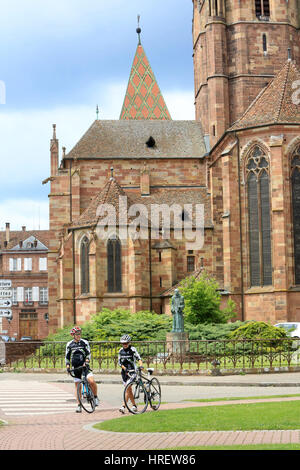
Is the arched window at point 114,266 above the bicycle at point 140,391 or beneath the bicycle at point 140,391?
above

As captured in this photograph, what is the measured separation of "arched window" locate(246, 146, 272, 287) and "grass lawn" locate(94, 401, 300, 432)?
93.3 ft

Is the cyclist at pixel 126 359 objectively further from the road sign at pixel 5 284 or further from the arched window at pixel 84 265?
the arched window at pixel 84 265

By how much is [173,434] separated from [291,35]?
148 ft

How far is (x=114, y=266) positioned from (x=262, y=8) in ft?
70.5

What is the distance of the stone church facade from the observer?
42906 millimetres

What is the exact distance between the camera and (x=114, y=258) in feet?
150

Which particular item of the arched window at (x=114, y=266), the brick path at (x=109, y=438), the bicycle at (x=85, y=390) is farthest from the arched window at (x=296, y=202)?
the brick path at (x=109, y=438)

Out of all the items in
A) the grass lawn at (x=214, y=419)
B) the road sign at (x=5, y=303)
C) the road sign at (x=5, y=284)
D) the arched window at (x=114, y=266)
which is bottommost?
the grass lawn at (x=214, y=419)

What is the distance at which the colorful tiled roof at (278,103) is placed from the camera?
1716 inches

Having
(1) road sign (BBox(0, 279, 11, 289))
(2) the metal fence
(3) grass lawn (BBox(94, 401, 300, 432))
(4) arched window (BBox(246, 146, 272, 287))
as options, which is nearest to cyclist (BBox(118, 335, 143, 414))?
(3) grass lawn (BBox(94, 401, 300, 432))

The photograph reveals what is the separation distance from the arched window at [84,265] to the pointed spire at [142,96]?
17.6 m

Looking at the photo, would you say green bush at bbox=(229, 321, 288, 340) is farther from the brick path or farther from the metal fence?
the brick path

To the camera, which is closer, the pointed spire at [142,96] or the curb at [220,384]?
the curb at [220,384]

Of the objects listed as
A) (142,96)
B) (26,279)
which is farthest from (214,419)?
(26,279)
